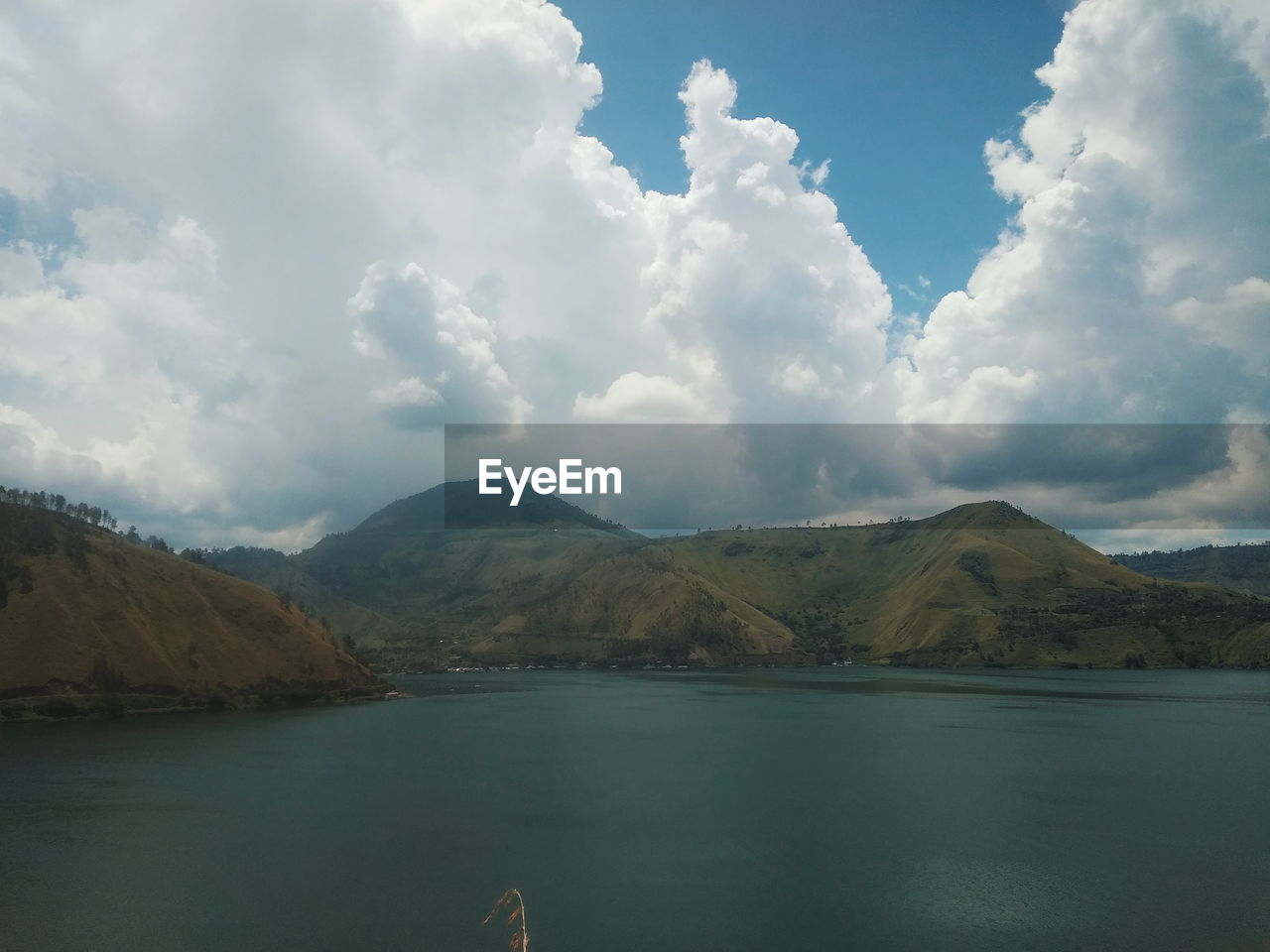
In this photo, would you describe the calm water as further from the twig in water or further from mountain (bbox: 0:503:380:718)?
mountain (bbox: 0:503:380:718)

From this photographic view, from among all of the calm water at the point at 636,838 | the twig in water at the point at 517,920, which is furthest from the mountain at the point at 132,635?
the twig in water at the point at 517,920

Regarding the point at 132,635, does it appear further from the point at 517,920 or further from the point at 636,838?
the point at 517,920

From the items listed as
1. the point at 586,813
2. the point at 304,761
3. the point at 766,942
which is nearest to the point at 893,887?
the point at 766,942

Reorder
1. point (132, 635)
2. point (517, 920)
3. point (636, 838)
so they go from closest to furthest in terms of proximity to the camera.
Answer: point (517, 920) → point (636, 838) → point (132, 635)

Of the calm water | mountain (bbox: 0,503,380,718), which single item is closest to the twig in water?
the calm water

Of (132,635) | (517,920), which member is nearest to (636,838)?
(517,920)

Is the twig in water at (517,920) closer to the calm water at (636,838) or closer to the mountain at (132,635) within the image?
the calm water at (636,838)
